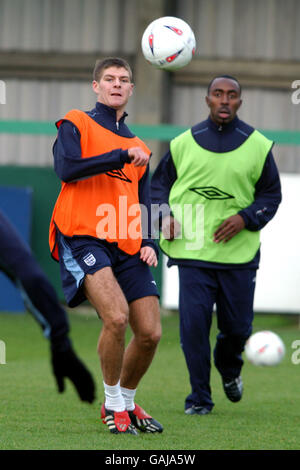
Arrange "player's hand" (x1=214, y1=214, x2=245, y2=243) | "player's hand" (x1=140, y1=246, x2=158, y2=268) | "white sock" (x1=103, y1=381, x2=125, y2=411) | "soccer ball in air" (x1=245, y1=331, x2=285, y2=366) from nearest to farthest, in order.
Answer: "white sock" (x1=103, y1=381, x2=125, y2=411) → "player's hand" (x1=140, y1=246, x2=158, y2=268) → "player's hand" (x1=214, y1=214, x2=245, y2=243) → "soccer ball in air" (x1=245, y1=331, x2=285, y2=366)

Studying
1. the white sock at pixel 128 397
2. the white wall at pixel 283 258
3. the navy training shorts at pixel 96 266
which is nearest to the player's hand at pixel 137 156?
the navy training shorts at pixel 96 266

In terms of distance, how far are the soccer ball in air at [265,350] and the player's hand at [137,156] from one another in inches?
133

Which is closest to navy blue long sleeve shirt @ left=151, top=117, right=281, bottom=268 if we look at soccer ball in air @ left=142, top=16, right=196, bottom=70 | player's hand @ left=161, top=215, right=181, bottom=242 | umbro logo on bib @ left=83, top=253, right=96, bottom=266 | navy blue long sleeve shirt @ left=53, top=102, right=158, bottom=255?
player's hand @ left=161, top=215, right=181, bottom=242

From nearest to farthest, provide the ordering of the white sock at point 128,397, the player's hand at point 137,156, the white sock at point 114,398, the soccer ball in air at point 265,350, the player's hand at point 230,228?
the player's hand at point 137,156 < the white sock at point 114,398 < the white sock at point 128,397 < the player's hand at point 230,228 < the soccer ball in air at point 265,350

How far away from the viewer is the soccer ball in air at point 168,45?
704 centimetres

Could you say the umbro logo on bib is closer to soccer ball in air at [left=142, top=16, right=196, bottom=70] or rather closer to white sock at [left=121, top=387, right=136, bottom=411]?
white sock at [left=121, top=387, right=136, bottom=411]

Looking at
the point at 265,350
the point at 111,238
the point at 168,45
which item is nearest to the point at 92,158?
the point at 111,238

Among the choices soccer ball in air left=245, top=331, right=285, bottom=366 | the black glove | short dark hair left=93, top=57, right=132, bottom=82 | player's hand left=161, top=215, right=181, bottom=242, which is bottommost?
soccer ball in air left=245, top=331, right=285, bottom=366

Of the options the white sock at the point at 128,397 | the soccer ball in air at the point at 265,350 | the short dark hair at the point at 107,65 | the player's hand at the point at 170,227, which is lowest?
the soccer ball in air at the point at 265,350

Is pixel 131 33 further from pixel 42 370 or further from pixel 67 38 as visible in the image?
pixel 42 370

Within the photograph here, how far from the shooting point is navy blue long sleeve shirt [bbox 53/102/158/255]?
5625mm

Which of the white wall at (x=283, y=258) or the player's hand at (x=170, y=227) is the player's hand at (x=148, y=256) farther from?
the white wall at (x=283, y=258)

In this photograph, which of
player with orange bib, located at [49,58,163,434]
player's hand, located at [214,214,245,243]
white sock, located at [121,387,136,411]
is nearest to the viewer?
player with orange bib, located at [49,58,163,434]

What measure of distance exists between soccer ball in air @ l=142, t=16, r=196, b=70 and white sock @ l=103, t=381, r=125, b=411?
2.53 metres
